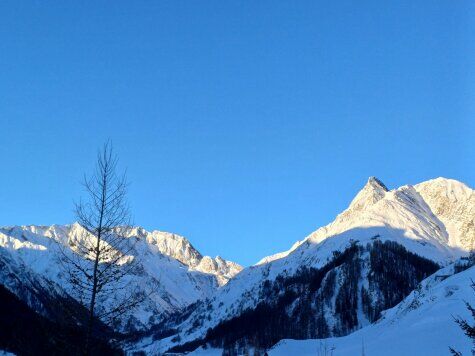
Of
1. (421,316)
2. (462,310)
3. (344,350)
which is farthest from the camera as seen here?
(344,350)

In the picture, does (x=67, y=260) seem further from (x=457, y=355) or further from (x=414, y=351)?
(x=414, y=351)

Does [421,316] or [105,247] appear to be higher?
[421,316]

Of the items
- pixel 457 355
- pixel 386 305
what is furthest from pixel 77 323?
pixel 386 305

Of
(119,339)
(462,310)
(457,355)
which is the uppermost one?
(462,310)

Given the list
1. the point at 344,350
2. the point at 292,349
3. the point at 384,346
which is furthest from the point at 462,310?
the point at 292,349

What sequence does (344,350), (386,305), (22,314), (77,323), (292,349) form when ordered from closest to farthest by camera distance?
(77,323)
(344,350)
(292,349)
(22,314)
(386,305)

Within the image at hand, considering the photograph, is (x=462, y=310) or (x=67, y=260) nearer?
(x=67, y=260)

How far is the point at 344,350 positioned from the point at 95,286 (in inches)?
1652

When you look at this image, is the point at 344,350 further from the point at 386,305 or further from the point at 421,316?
the point at 386,305

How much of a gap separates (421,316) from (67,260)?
40590 millimetres

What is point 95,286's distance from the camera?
1844 centimetres

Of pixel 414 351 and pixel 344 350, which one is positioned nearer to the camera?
pixel 414 351

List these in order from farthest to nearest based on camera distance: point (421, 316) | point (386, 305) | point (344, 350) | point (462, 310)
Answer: point (386, 305), point (344, 350), point (421, 316), point (462, 310)

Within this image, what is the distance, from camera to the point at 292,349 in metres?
72.4
